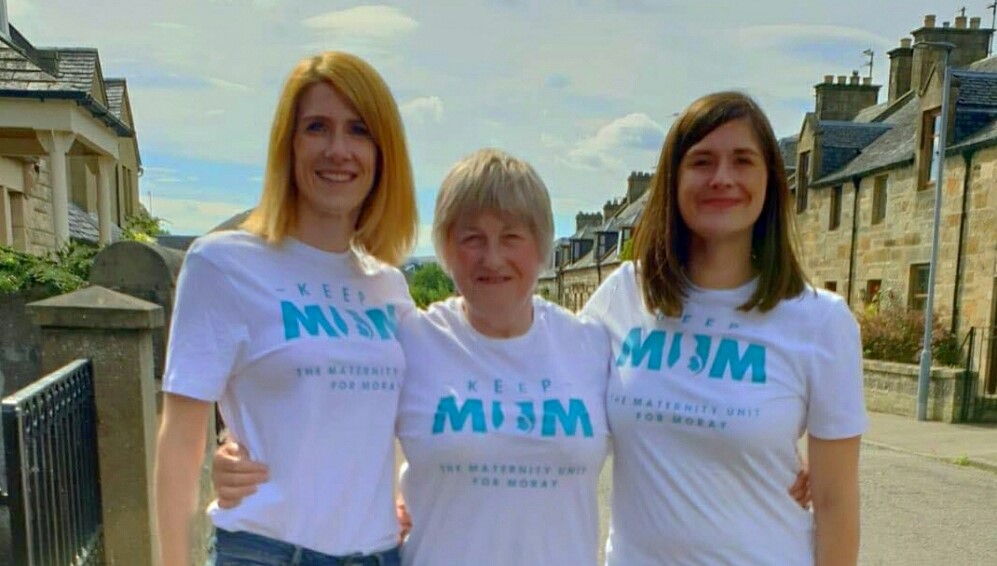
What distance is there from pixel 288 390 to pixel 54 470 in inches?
67.9

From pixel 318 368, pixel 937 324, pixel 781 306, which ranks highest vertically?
pixel 781 306

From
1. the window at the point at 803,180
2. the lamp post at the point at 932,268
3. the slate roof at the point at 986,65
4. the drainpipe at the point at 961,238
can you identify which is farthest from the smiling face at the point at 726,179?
the window at the point at 803,180

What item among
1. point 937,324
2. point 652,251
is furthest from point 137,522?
point 937,324

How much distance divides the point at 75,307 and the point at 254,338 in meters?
1.88

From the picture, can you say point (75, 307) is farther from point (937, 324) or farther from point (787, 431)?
point (937, 324)

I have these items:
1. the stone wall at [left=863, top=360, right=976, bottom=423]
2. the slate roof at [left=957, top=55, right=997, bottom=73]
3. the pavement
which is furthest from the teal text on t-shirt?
the slate roof at [left=957, top=55, right=997, bottom=73]

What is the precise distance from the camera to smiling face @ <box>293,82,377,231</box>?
5.86 feet

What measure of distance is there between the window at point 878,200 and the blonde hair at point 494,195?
15812mm

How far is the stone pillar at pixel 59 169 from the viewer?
8.12 m

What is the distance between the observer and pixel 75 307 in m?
3.01

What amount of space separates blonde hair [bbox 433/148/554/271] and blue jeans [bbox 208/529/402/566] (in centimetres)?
Answer: 81

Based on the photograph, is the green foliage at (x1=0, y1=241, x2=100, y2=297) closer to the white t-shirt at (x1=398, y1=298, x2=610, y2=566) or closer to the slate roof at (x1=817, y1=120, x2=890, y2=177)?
the white t-shirt at (x1=398, y1=298, x2=610, y2=566)

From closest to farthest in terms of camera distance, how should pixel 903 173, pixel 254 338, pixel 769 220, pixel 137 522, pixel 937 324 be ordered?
pixel 254 338, pixel 769 220, pixel 137 522, pixel 937 324, pixel 903 173

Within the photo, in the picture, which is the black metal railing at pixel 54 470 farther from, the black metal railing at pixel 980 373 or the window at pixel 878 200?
the window at pixel 878 200
